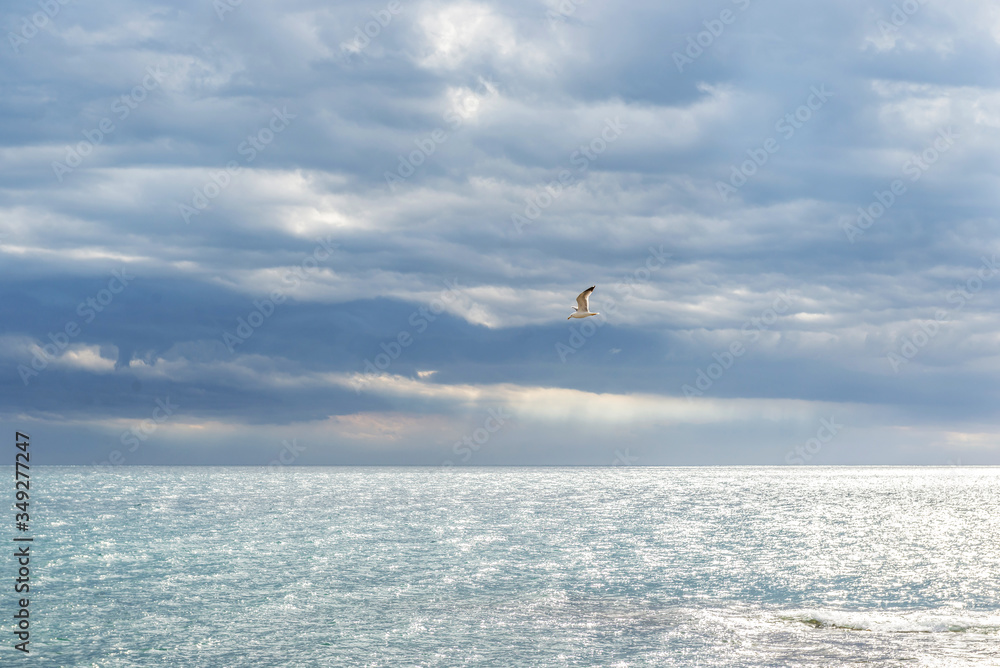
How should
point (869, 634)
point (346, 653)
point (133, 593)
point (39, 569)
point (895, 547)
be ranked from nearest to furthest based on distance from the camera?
point (346, 653) → point (869, 634) → point (133, 593) → point (39, 569) → point (895, 547)

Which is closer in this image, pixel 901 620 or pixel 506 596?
pixel 901 620

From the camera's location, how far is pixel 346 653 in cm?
3638

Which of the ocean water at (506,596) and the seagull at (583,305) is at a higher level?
the seagull at (583,305)

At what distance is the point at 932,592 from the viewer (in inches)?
2093

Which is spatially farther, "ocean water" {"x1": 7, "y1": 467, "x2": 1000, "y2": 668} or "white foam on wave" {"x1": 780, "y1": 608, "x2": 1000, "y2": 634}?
"white foam on wave" {"x1": 780, "y1": 608, "x2": 1000, "y2": 634}

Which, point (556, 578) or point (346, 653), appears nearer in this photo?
point (346, 653)

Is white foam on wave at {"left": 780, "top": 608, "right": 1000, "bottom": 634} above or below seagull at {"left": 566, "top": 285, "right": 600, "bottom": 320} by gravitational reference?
below

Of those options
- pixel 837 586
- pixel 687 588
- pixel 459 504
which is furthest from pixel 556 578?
pixel 459 504

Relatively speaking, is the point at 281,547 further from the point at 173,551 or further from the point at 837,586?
the point at 837,586

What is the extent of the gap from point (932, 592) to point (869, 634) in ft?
55.5

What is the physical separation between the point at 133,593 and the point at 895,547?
70.4m

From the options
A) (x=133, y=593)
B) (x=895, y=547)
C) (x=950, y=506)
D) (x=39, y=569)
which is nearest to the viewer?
(x=133, y=593)

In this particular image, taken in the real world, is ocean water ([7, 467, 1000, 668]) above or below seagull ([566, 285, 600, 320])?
below

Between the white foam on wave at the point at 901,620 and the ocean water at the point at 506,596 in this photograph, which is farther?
the white foam on wave at the point at 901,620
